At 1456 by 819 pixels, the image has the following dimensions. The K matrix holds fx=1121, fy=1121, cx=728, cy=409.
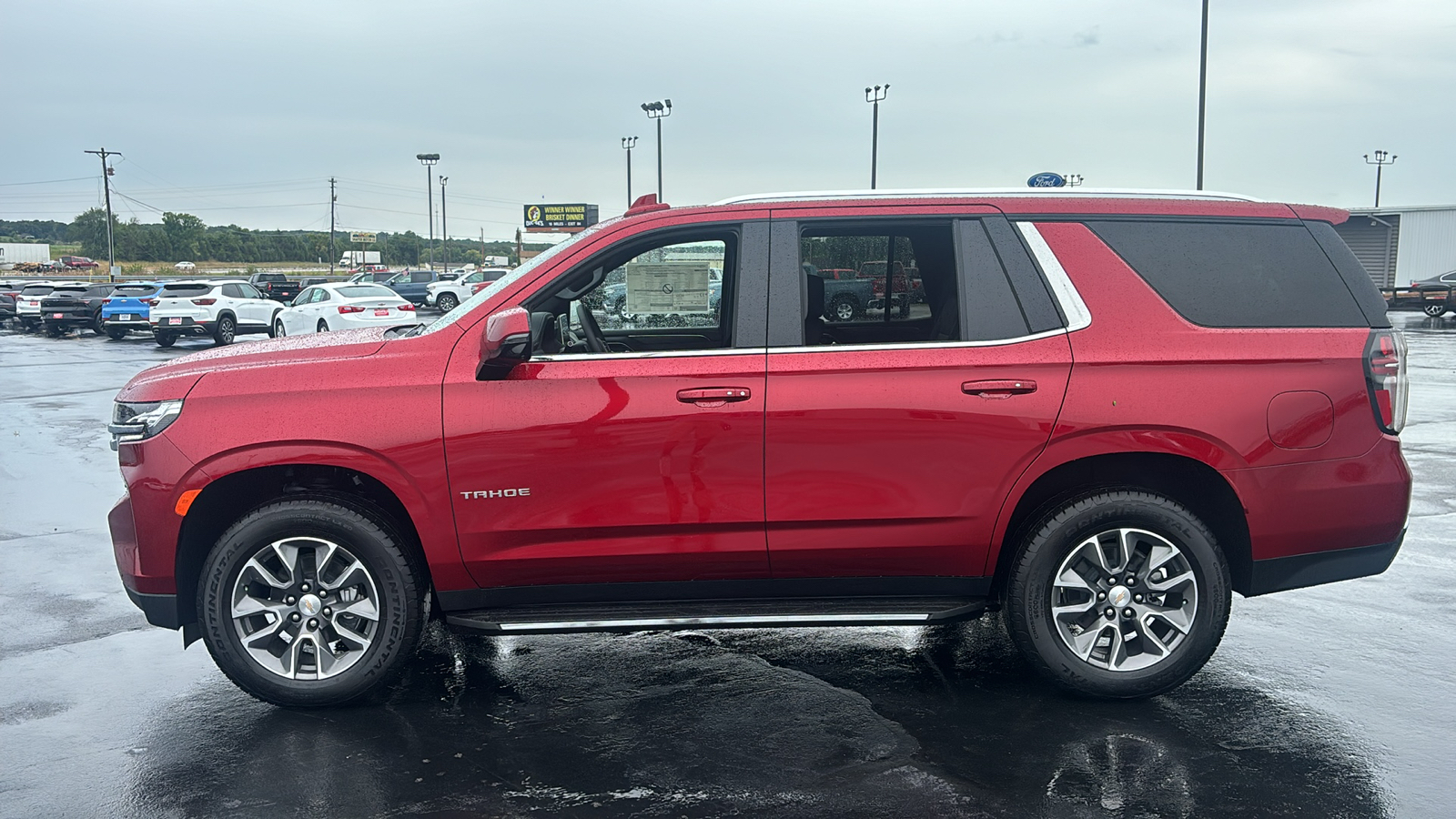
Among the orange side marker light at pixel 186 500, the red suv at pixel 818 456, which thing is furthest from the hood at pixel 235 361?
the orange side marker light at pixel 186 500

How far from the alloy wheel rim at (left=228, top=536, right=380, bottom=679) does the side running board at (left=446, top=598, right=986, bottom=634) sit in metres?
0.38

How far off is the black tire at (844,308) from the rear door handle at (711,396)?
0.74 meters

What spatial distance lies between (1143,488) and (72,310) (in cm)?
3838

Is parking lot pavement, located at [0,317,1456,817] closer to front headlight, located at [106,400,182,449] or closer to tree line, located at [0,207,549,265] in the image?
front headlight, located at [106,400,182,449]

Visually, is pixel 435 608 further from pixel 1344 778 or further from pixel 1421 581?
pixel 1421 581

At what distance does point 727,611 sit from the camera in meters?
4.32

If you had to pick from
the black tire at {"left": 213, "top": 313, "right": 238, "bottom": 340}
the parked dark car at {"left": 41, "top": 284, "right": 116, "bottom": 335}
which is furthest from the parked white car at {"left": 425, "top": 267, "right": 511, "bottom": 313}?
the black tire at {"left": 213, "top": 313, "right": 238, "bottom": 340}

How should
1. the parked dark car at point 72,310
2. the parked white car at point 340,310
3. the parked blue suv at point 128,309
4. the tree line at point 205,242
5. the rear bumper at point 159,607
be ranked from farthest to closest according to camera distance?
1. the tree line at point 205,242
2. the parked dark car at point 72,310
3. the parked blue suv at point 128,309
4. the parked white car at point 340,310
5. the rear bumper at point 159,607

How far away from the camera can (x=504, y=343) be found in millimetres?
→ 4137

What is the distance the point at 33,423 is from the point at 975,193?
13.3m

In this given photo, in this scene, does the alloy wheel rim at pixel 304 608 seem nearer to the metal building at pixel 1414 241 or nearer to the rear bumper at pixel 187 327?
the rear bumper at pixel 187 327

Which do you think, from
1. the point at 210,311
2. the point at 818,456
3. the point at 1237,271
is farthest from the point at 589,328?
the point at 210,311

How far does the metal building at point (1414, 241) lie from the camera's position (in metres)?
47.5

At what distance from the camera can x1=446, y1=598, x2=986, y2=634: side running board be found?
4234 mm
